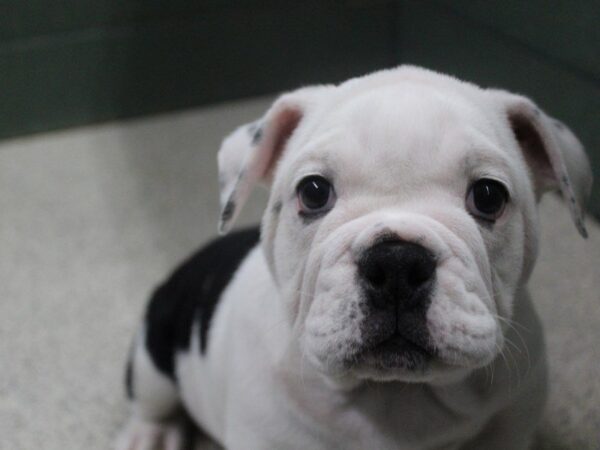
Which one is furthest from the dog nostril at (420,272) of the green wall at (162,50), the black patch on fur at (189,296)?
the green wall at (162,50)

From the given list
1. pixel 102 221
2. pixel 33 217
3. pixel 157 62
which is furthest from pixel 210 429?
pixel 157 62

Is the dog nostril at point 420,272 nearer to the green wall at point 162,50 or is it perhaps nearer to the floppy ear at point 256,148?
the floppy ear at point 256,148

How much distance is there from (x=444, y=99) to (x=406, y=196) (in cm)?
15

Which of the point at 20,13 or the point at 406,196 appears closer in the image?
the point at 406,196

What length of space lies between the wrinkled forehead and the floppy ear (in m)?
0.12

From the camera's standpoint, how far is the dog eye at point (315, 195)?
3.28 ft

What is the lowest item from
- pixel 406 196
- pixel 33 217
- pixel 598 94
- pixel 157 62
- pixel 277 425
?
pixel 33 217

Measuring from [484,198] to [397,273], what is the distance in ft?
0.57

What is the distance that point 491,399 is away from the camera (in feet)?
3.48

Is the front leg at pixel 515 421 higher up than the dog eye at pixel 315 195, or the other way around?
the dog eye at pixel 315 195

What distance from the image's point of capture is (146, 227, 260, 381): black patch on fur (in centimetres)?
140

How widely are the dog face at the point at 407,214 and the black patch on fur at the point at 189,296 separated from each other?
0.30 m

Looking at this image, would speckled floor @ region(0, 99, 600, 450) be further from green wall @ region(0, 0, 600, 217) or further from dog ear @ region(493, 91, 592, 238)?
dog ear @ region(493, 91, 592, 238)

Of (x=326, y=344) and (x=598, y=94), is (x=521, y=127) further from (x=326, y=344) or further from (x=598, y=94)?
(x=598, y=94)
